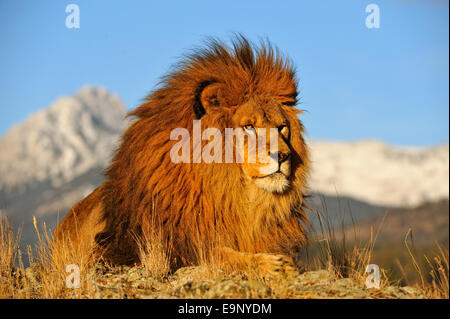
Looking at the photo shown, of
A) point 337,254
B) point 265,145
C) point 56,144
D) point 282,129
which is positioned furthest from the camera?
point 56,144

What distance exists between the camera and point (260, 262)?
17.7 ft

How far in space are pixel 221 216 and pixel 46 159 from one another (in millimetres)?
152654

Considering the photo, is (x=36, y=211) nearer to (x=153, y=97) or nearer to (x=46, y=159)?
(x=46, y=159)

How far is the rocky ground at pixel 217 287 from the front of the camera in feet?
15.0

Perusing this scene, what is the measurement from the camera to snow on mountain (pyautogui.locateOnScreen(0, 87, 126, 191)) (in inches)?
5605

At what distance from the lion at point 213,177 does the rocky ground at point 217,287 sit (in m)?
0.49

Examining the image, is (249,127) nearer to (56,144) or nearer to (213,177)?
(213,177)

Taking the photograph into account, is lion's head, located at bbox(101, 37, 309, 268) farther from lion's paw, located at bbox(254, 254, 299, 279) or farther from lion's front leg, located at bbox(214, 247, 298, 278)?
lion's paw, located at bbox(254, 254, 299, 279)

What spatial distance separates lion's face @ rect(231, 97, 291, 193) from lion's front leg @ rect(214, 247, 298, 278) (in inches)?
26.7

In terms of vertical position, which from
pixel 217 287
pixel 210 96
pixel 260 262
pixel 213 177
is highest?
pixel 210 96

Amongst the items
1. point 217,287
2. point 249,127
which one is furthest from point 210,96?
point 217,287

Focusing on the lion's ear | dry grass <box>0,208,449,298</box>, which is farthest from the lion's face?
dry grass <box>0,208,449,298</box>

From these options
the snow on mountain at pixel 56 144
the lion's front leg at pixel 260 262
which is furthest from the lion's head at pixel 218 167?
the snow on mountain at pixel 56 144

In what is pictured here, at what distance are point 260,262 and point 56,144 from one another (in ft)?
502
